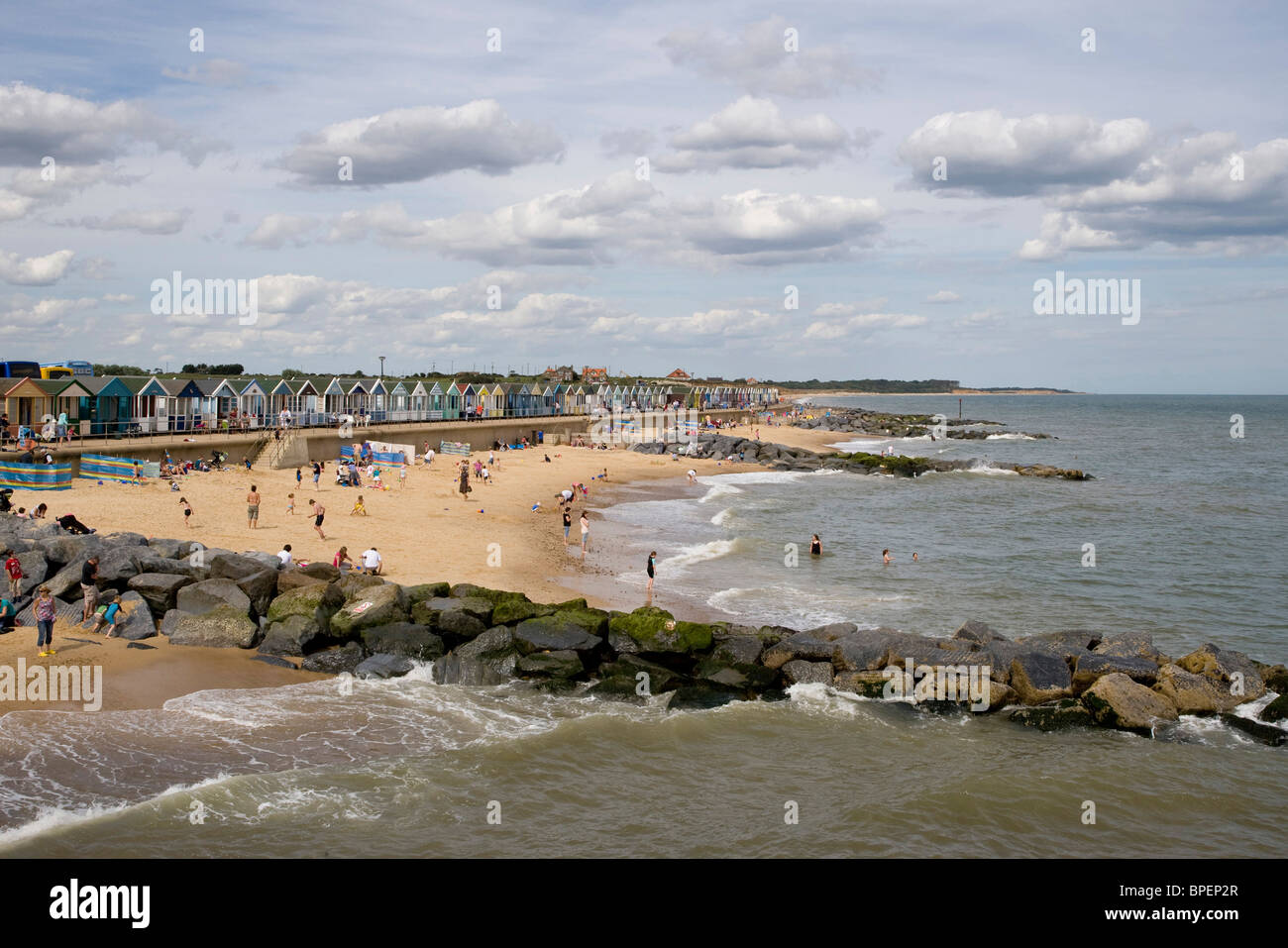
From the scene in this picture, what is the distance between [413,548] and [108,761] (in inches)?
565

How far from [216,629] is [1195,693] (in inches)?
758

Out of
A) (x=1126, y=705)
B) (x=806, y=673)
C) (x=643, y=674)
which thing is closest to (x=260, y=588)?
(x=643, y=674)

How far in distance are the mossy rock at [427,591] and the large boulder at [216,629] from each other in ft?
10.5

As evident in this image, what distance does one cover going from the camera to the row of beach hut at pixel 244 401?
38.0 meters

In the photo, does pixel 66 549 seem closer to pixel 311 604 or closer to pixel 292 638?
pixel 311 604

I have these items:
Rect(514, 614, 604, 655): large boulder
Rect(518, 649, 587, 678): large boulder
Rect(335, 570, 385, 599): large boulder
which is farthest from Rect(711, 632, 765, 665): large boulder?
Rect(335, 570, 385, 599): large boulder

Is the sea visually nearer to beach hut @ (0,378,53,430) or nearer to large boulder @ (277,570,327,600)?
Result: large boulder @ (277,570,327,600)

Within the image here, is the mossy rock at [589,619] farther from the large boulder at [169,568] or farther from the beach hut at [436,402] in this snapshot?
the beach hut at [436,402]

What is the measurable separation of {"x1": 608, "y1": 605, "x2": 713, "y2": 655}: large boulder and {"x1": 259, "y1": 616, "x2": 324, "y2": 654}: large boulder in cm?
606

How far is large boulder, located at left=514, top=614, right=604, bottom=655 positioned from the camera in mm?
18188

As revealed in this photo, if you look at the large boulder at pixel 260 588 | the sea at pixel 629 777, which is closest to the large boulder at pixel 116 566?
the large boulder at pixel 260 588
